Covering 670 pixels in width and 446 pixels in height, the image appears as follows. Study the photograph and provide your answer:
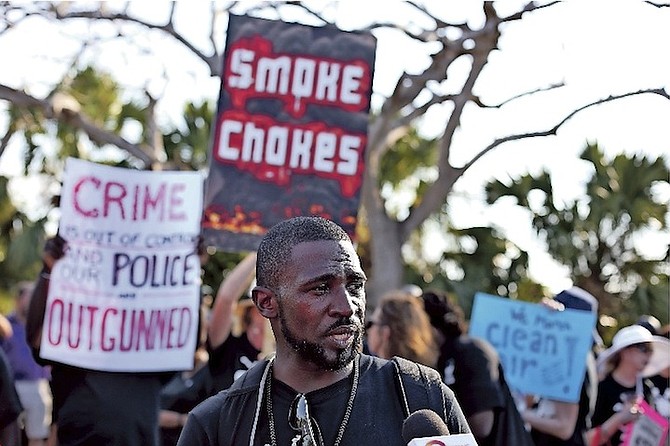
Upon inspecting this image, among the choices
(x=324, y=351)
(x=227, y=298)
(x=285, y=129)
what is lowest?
(x=227, y=298)

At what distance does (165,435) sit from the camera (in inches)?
275

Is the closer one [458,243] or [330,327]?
[330,327]

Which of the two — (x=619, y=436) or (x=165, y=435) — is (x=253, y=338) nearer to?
(x=165, y=435)

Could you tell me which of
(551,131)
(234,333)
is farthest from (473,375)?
(551,131)

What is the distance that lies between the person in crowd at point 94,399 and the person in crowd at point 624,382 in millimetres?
2720

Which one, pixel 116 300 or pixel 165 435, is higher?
pixel 116 300

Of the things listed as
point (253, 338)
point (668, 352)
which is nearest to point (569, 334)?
point (668, 352)

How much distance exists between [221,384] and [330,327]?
3759mm

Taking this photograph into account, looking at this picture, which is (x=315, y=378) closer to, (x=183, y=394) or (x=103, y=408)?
(x=103, y=408)

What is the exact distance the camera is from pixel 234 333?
6.50 m

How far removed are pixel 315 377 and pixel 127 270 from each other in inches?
145

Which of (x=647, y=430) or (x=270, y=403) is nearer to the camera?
(x=270, y=403)

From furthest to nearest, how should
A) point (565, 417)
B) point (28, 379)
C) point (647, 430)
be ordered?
point (28, 379)
point (647, 430)
point (565, 417)

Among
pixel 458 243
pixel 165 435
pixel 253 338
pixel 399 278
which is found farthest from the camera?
pixel 458 243
